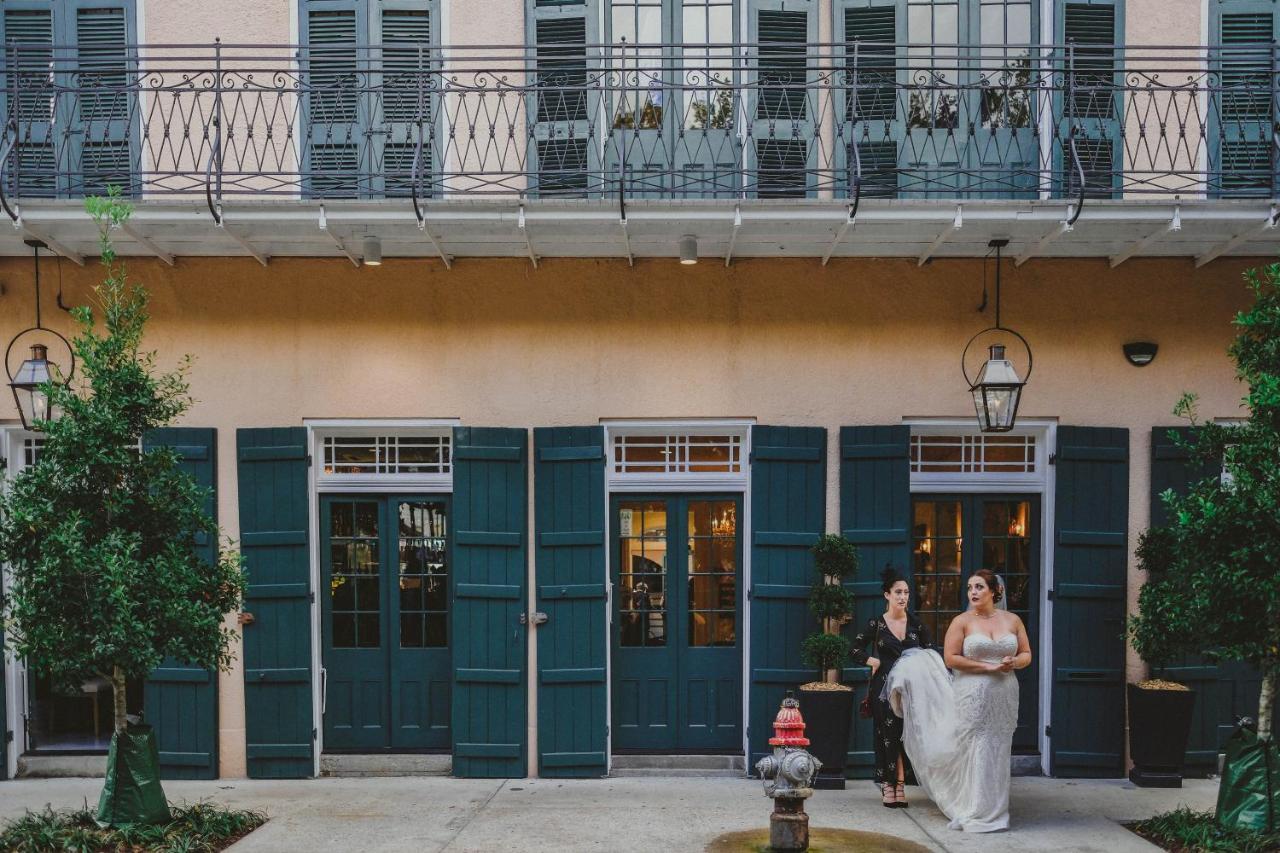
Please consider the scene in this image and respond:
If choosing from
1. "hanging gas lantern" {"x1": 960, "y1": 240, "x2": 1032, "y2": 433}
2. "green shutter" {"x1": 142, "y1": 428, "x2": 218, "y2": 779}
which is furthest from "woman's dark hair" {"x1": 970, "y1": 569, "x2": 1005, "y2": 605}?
"green shutter" {"x1": 142, "y1": 428, "x2": 218, "y2": 779}

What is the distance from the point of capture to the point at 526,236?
7281 mm

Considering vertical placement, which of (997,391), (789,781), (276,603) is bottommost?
(789,781)

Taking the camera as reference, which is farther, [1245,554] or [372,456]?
[372,456]

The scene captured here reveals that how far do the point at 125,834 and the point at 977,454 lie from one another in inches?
265

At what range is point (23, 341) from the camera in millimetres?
7926

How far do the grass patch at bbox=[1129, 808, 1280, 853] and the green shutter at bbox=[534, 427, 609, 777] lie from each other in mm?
3898

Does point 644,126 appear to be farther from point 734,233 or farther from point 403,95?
point 403,95

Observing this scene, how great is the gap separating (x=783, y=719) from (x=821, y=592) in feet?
5.22

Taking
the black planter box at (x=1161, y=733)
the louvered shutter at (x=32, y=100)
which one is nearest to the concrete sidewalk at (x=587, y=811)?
the black planter box at (x=1161, y=733)

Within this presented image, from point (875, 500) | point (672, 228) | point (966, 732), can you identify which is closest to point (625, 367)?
point (672, 228)

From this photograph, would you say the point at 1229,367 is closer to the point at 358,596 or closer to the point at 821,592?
the point at 821,592

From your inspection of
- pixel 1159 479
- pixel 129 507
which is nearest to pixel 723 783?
pixel 1159 479

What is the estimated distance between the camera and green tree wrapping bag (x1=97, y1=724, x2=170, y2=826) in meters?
6.15

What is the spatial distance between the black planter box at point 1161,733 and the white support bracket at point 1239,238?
336cm
